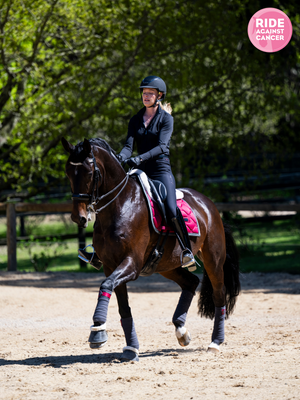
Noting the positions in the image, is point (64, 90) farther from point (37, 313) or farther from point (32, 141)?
point (37, 313)

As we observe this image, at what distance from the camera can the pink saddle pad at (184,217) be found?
478 centimetres

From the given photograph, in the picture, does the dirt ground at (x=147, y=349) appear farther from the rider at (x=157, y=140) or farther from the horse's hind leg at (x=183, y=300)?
the rider at (x=157, y=140)

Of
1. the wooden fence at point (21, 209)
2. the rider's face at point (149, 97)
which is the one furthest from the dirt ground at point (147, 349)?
the rider's face at point (149, 97)

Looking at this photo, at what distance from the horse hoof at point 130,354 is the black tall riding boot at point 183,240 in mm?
943

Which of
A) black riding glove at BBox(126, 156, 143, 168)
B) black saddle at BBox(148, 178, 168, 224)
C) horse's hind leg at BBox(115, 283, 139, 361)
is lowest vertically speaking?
horse's hind leg at BBox(115, 283, 139, 361)

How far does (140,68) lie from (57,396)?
9199 mm

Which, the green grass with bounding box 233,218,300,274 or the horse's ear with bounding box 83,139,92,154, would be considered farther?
the green grass with bounding box 233,218,300,274

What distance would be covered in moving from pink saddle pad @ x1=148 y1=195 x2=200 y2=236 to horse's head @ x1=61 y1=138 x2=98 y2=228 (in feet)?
2.60

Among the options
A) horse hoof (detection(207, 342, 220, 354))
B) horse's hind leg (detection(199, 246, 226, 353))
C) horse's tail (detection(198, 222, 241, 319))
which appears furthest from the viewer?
horse's tail (detection(198, 222, 241, 319))

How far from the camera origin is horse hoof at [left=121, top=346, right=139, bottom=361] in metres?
4.59

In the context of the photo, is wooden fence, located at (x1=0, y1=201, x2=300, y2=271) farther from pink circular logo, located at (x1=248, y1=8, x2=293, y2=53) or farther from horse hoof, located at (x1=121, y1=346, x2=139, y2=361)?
horse hoof, located at (x1=121, y1=346, x2=139, y2=361)

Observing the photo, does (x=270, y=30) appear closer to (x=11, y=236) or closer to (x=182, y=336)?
(x=11, y=236)

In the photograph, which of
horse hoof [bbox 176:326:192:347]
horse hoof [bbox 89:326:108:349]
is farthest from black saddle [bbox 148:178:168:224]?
horse hoof [bbox 89:326:108:349]

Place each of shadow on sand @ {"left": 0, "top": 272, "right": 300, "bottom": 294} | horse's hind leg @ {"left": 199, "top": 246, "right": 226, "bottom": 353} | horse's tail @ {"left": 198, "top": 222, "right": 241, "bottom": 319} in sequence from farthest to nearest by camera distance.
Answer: shadow on sand @ {"left": 0, "top": 272, "right": 300, "bottom": 294} < horse's tail @ {"left": 198, "top": 222, "right": 241, "bottom": 319} < horse's hind leg @ {"left": 199, "top": 246, "right": 226, "bottom": 353}
